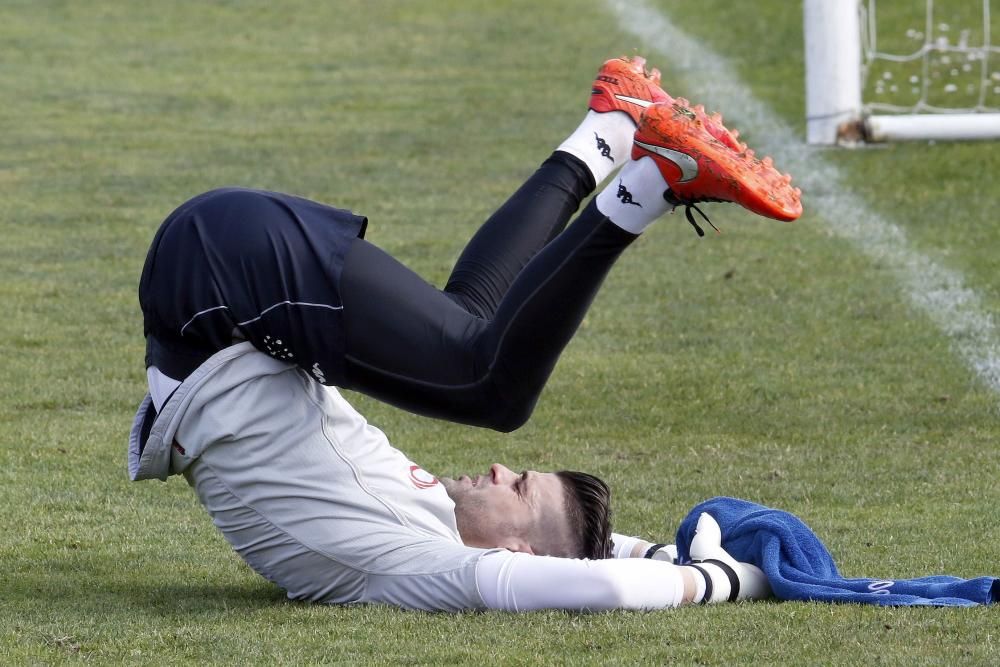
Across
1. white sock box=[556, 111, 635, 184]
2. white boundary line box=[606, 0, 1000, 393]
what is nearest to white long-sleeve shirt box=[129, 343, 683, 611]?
white sock box=[556, 111, 635, 184]

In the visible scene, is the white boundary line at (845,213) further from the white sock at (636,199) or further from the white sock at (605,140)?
the white sock at (636,199)

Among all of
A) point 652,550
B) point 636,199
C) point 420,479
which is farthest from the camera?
point 652,550

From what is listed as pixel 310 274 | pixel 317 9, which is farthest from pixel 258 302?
pixel 317 9

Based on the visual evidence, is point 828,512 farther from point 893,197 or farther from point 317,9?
point 317,9

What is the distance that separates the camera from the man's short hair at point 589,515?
3965 millimetres

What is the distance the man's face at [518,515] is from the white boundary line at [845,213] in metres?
2.47

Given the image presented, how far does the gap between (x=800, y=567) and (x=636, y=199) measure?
0.94 meters

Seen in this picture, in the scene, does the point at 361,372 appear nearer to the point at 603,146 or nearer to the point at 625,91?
the point at 603,146

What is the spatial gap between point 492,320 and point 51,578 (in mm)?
1250

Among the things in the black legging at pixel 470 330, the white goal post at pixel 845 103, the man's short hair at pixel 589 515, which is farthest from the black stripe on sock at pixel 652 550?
the white goal post at pixel 845 103

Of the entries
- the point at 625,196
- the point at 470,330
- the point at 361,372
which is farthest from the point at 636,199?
the point at 361,372

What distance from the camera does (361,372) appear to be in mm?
3723

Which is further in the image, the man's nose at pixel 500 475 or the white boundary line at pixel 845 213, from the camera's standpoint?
the white boundary line at pixel 845 213

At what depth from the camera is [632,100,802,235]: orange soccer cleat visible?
11.6 ft
